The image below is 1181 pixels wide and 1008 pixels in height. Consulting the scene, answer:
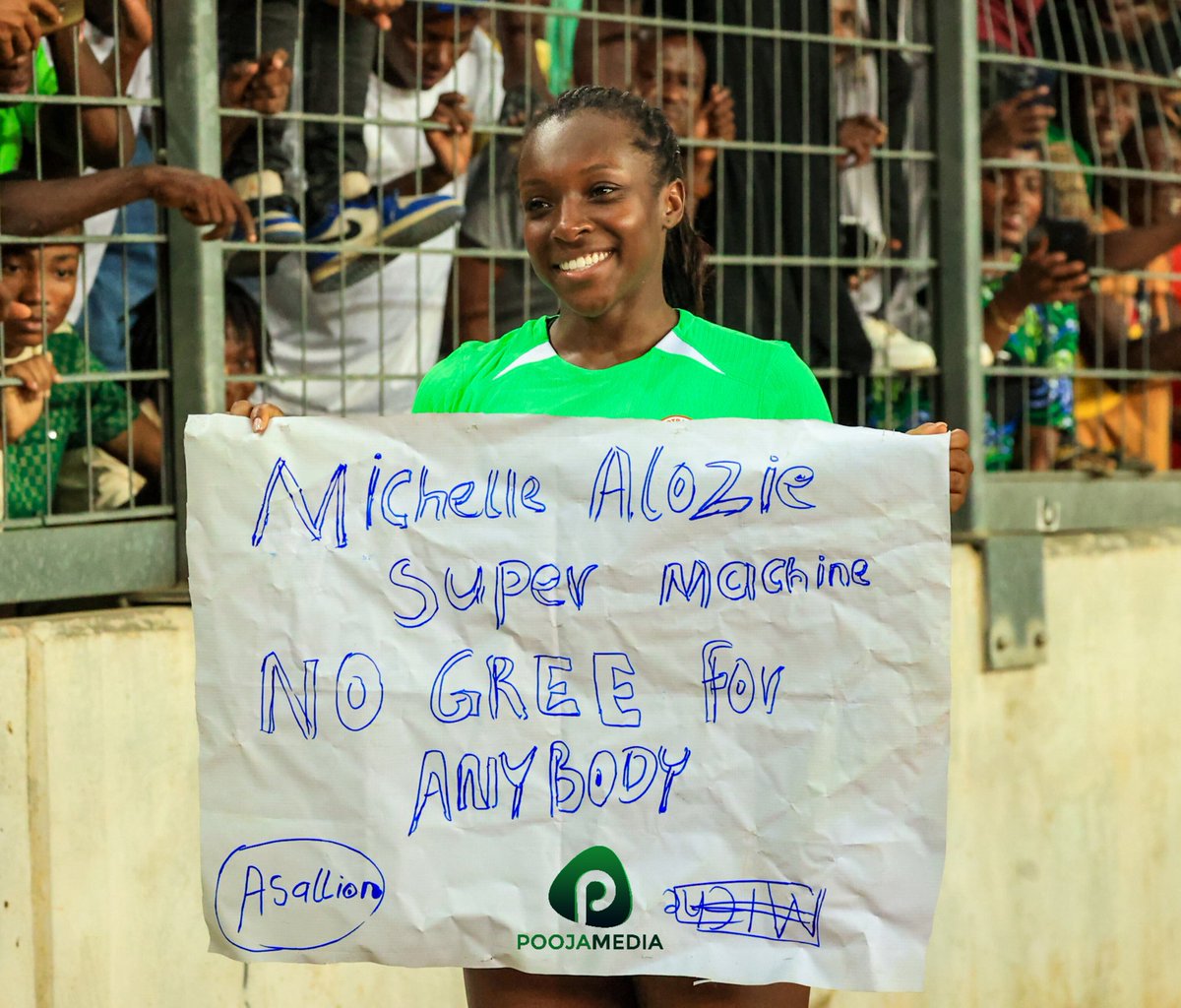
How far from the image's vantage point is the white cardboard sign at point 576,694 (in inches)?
98.4

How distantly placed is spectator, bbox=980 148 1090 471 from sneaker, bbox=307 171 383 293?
6.02ft

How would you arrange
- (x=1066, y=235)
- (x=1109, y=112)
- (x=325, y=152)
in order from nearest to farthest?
(x=325, y=152)
(x=1066, y=235)
(x=1109, y=112)

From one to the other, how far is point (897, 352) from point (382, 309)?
4.87ft

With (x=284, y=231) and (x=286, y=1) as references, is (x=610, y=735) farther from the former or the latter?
(x=286, y=1)

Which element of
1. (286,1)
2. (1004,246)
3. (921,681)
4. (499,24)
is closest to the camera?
(921,681)

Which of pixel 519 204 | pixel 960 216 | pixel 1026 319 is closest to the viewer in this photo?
pixel 519 204

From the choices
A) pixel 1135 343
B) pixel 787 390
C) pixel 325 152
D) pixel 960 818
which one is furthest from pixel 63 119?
pixel 1135 343

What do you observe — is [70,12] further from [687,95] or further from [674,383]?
[674,383]

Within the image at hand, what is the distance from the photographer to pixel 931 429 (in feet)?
8.23

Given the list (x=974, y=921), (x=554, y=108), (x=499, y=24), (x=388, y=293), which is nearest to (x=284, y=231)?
(x=388, y=293)

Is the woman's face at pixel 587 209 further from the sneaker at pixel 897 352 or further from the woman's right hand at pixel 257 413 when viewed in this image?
the sneaker at pixel 897 352

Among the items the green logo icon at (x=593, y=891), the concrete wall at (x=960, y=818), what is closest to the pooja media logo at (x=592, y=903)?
the green logo icon at (x=593, y=891)

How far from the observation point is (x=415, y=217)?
4422 mm

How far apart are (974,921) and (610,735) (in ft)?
8.16
